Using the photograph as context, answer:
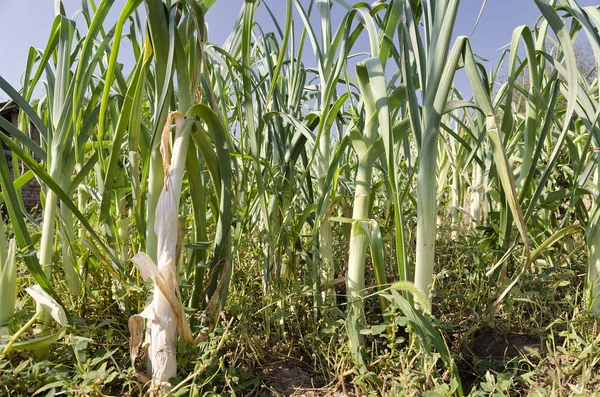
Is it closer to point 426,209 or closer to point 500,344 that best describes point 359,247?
point 426,209

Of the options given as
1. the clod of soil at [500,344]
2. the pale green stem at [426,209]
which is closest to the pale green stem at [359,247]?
the pale green stem at [426,209]

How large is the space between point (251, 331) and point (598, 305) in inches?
27.3

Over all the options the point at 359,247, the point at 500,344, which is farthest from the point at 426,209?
the point at 500,344

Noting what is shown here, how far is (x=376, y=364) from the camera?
28.9 inches

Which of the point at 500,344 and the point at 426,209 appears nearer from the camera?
the point at 426,209

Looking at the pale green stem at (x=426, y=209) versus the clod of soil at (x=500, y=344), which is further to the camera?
the clod of soil at (x=500, y=344)

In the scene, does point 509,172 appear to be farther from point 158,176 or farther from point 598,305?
point 158,176

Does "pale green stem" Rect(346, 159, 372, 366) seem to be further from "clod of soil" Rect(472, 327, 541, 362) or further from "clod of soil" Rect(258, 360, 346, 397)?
"clod of soil" Rect(472, 327, 541, 362)

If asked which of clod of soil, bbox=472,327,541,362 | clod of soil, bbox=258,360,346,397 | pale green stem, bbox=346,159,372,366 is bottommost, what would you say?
clod of soil, bbox=258,360,346,397

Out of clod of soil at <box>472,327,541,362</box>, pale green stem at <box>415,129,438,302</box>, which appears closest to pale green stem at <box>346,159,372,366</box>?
pale green stem at <box>415,129,438,302</box>

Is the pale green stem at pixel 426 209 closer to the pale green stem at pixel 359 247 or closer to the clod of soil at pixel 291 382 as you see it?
the pale green stem at pixel 359 247

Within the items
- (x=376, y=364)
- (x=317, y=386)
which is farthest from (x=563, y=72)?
(x=317, y=386)

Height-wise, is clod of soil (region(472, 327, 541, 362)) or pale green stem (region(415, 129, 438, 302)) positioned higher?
pale green stem (region(415, 129, 438, 302))

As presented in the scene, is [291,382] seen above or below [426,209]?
below
